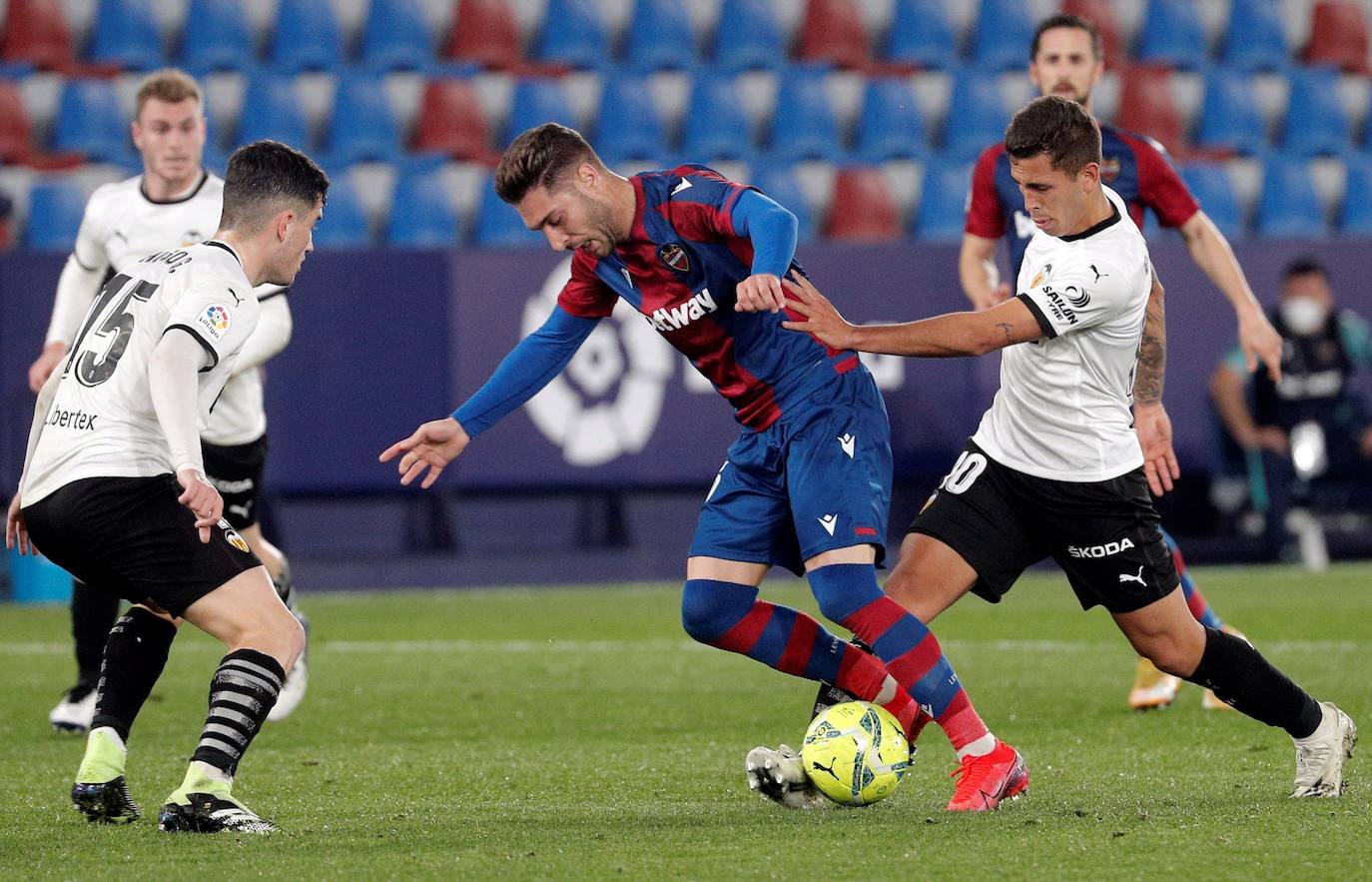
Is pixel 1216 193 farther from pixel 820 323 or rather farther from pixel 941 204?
pixel 820 323

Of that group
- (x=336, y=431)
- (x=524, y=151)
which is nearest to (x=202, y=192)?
(x=524, y=151)

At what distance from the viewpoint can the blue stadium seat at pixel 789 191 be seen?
12992 mm

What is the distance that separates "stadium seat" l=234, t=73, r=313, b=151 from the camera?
1308 centimetres

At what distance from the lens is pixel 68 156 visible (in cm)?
1273

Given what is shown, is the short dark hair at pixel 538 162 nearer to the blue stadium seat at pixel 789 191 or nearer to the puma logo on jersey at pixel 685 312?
the puma logo on jersey at pixel 685 312

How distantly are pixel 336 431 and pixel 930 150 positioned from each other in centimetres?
534

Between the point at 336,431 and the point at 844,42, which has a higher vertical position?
the point at 844,42

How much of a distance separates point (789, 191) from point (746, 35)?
5.59 feet

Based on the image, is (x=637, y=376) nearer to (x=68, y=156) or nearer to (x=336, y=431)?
(x=336, y=431)

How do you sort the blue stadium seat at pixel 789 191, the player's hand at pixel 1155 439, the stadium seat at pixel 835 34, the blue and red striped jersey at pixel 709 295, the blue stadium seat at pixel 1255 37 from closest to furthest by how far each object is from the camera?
1. the blue and red striped jersey at pixel 709 295
2. the player's hand at pixel 1155 439
3. the blue stadium seat at pixel 789 191
4. the stadium seat at pixel 835 34
5. the blue stadium seat at pixel 1255 37

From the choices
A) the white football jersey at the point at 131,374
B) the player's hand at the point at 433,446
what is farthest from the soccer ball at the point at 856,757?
the white football jersey at the point at 131,374

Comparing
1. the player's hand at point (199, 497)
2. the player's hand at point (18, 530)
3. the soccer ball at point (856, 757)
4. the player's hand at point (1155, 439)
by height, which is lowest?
the soccer ball at point (856, 757)

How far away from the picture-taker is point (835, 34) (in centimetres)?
1430

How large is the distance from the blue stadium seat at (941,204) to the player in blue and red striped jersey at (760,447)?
27.5 feet
